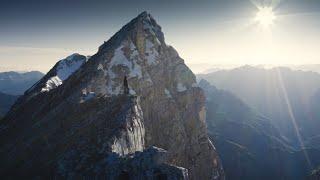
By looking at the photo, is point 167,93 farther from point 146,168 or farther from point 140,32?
point 146,168

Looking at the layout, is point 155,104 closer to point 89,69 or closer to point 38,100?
point 89,69

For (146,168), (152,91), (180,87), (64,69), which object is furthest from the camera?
(64,69)

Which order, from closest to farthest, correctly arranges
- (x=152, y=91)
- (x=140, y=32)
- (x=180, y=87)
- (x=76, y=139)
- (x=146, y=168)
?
(x=146, y=168), (x=76, y=139), (x=152, y=91), (x=140, y=32), (x=180, y=87)

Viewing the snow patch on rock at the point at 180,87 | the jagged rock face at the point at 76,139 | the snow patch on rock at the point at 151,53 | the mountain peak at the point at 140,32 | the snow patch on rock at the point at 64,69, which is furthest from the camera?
the snow patch on rock at the point at 64,69

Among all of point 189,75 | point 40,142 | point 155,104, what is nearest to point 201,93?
point 189,75

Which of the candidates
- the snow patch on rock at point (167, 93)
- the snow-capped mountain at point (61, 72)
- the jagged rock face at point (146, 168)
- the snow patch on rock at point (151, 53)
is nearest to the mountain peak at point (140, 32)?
the snow patch on rock at point (151, 53)

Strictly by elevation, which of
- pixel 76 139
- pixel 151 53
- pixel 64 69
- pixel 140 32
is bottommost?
pixel 76 139

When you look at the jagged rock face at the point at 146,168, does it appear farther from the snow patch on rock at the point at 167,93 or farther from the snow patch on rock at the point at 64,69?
the snow patch on rock at the point at 64,69

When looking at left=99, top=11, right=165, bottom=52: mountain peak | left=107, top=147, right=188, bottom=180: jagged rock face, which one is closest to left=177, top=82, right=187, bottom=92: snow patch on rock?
left=99, top=11, right=165, bottom=52: mountain peak

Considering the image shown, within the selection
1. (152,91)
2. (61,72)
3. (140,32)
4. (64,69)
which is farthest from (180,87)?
(64,69)
